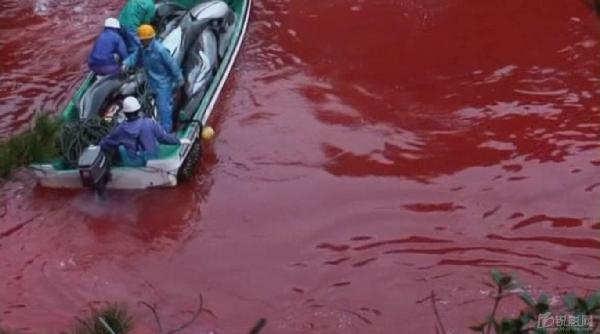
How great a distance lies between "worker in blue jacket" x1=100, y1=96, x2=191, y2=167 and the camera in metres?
9.38

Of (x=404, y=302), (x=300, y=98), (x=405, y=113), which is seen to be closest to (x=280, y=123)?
(x=300, y=98)

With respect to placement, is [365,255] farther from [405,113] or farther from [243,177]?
[405,113]

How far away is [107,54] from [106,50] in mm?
57

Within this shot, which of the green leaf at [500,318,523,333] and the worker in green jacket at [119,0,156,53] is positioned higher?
the green leaf at [500,318,523,333]

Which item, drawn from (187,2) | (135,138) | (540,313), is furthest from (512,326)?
(187,2)

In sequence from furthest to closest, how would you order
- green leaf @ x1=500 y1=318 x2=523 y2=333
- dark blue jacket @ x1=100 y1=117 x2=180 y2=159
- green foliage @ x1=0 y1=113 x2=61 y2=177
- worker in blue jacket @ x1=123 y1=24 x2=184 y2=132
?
worker in blue jacket @ x1=123 y1=24 x2=184 y2=132
dark blue jacket @ x1=100 y1=117 x2=180 y2=159
green foliage @ x1=0 y1=113 x2=61 y2=177
green leaf @ x1=500 y1=318 x2=523 y2=333

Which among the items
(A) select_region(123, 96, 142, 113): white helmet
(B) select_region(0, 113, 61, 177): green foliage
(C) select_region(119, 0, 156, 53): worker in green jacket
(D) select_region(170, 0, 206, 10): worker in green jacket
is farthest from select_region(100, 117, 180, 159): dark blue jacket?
(D) select_region(170, 0, 206, 10): worker in green jacket

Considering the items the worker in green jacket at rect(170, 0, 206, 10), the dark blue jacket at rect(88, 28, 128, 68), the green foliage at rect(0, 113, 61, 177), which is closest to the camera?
the green foliage at rect(0, 113, 61, 177)

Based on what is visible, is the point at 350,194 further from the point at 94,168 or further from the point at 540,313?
the point at 540,313

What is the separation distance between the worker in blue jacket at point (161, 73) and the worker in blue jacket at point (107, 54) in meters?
0.75

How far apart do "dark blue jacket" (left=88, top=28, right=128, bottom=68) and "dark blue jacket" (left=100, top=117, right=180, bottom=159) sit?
197 cm

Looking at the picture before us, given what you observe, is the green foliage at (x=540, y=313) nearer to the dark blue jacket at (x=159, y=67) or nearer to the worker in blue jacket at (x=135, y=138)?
the worker in blue jacket at (x=135, y=138)

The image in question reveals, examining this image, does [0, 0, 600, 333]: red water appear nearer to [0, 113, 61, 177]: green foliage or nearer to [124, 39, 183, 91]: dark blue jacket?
[124, 39, 183, 91]: dark blue jacket

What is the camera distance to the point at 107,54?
36.6ft
